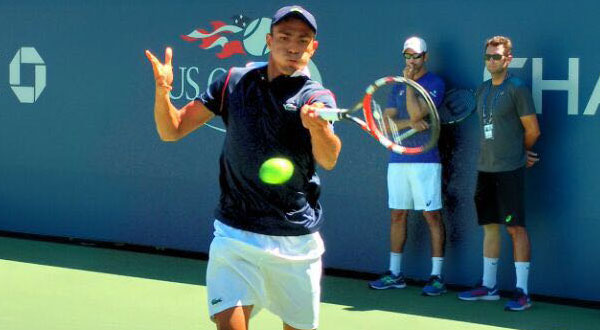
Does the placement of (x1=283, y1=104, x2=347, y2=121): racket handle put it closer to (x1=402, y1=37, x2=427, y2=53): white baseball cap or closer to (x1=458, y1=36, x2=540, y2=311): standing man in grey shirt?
(x1=458, y1=36, x2=540, y2=311): standing man in grey shirt

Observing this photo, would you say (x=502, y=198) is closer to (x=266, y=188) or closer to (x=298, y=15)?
(x=266, y=188)

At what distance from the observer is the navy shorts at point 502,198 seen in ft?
21.6

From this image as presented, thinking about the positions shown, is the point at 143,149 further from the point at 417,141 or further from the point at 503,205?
the point at 503,205

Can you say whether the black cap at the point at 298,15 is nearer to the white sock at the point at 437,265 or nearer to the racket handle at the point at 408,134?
the racket handle at the point at 408,134

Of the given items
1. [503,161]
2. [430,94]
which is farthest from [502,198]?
[430,94]

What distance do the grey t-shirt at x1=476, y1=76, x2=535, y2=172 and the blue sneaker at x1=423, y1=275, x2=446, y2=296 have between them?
0.84 m

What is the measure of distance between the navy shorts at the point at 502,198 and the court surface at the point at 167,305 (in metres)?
0.56

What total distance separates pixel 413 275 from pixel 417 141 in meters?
1.07

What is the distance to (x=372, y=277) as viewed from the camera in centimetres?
754

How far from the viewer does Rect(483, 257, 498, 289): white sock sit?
6723 millimetres

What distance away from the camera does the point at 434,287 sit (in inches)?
272

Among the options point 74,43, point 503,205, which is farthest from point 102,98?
point 503,205

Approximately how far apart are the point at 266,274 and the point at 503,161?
3060 millimetres

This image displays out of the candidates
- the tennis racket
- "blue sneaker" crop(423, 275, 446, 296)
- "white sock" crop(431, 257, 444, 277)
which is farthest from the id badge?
"blue sneaker" crop(423, 275, 446, 296)
